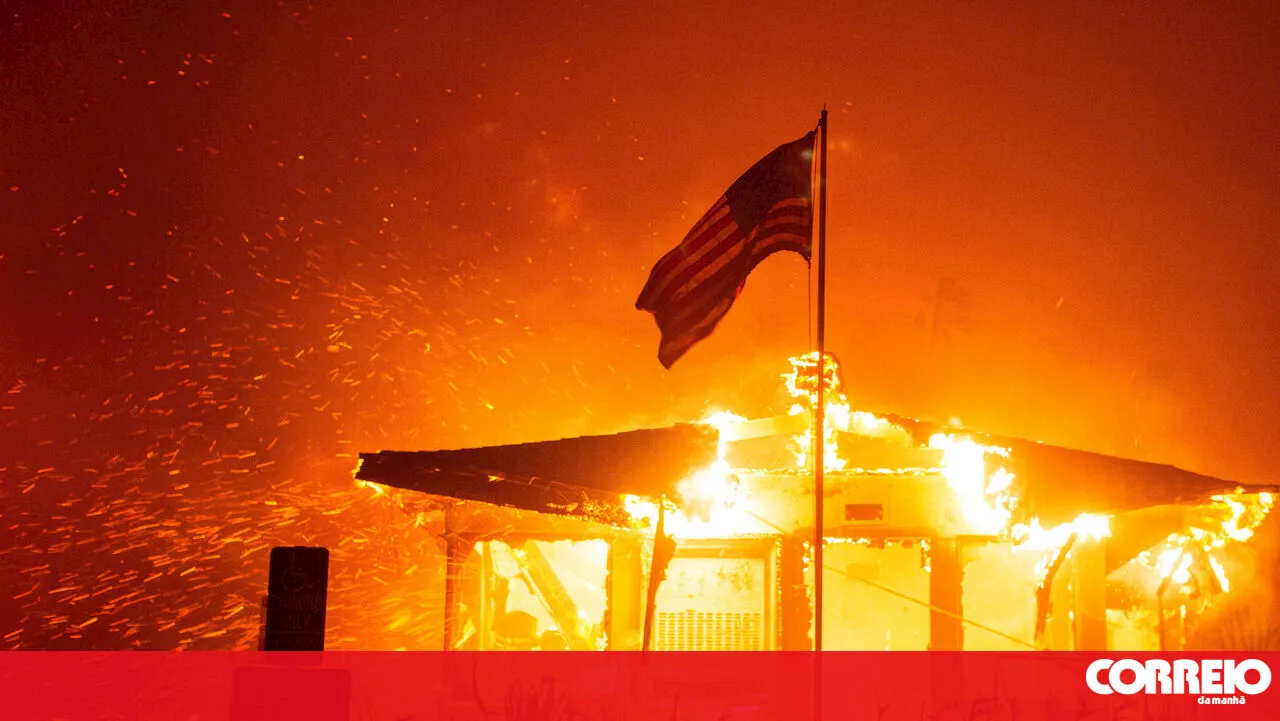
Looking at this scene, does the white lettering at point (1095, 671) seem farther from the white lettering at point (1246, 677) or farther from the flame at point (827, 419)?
the flame at point (827, 419)

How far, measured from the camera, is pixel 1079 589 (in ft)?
39.0

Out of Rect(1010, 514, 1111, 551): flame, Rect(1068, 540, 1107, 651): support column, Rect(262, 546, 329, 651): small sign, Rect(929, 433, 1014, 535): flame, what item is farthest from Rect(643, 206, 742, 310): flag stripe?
Rect(1068, 540, 1107, 651): support column

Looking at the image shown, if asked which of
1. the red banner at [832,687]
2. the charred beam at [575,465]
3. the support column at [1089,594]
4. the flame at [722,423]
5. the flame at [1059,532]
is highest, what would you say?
A: the flame at [722,423]

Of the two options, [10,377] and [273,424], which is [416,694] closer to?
[273,424]

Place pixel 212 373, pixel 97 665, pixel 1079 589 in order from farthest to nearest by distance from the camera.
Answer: pixel 212 373 < pixel 97 665 < pixel 1079 589

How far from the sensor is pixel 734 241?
10.6 m

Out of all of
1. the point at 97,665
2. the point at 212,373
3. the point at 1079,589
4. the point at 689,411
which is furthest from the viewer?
the point at 212,373

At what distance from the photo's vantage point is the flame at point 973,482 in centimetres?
1191

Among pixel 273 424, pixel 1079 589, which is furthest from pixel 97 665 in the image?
pixel 1079 589

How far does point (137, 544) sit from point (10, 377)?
5.61m

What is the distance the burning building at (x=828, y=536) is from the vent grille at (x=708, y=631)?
16mm

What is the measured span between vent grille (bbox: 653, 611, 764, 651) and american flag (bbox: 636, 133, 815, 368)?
330 centimetres

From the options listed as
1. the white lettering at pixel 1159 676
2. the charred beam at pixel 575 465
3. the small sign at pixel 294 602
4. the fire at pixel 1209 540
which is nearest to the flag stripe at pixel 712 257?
the charred beam at pixel 575 465

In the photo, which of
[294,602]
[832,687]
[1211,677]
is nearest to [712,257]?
[832,687]
